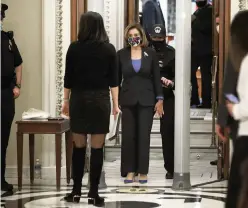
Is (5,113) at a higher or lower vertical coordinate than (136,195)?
higher

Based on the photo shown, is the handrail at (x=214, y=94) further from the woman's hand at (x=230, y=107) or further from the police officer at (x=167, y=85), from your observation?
the woman's hand at (x=230, y=107)

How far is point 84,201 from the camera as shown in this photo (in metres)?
6.25

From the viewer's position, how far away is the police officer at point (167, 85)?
26.0ft

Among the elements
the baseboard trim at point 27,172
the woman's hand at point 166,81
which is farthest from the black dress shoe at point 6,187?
the woman's hand at point 166,81

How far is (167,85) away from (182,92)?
0.74 meters

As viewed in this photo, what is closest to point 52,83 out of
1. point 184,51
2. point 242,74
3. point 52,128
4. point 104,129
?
point 52,128

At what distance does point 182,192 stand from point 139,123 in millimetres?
958

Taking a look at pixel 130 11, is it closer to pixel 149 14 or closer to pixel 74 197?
pixel 149 14

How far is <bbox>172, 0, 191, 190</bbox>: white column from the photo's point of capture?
23.2 ft

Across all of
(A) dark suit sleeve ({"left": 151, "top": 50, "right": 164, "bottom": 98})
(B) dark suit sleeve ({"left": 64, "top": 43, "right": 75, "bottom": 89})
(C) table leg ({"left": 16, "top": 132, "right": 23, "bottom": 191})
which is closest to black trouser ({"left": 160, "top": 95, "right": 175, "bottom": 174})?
(A) dark suit sleeve ({"left": 151, "top": 50, "right": 164, "bottom": 98})

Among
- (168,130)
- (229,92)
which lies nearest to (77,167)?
(168,130)

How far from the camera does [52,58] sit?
→ 7.95 m

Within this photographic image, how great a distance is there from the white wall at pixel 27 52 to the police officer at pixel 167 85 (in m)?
1.26

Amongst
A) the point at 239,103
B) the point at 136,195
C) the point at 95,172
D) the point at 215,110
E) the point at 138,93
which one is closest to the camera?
the point at 239,103
